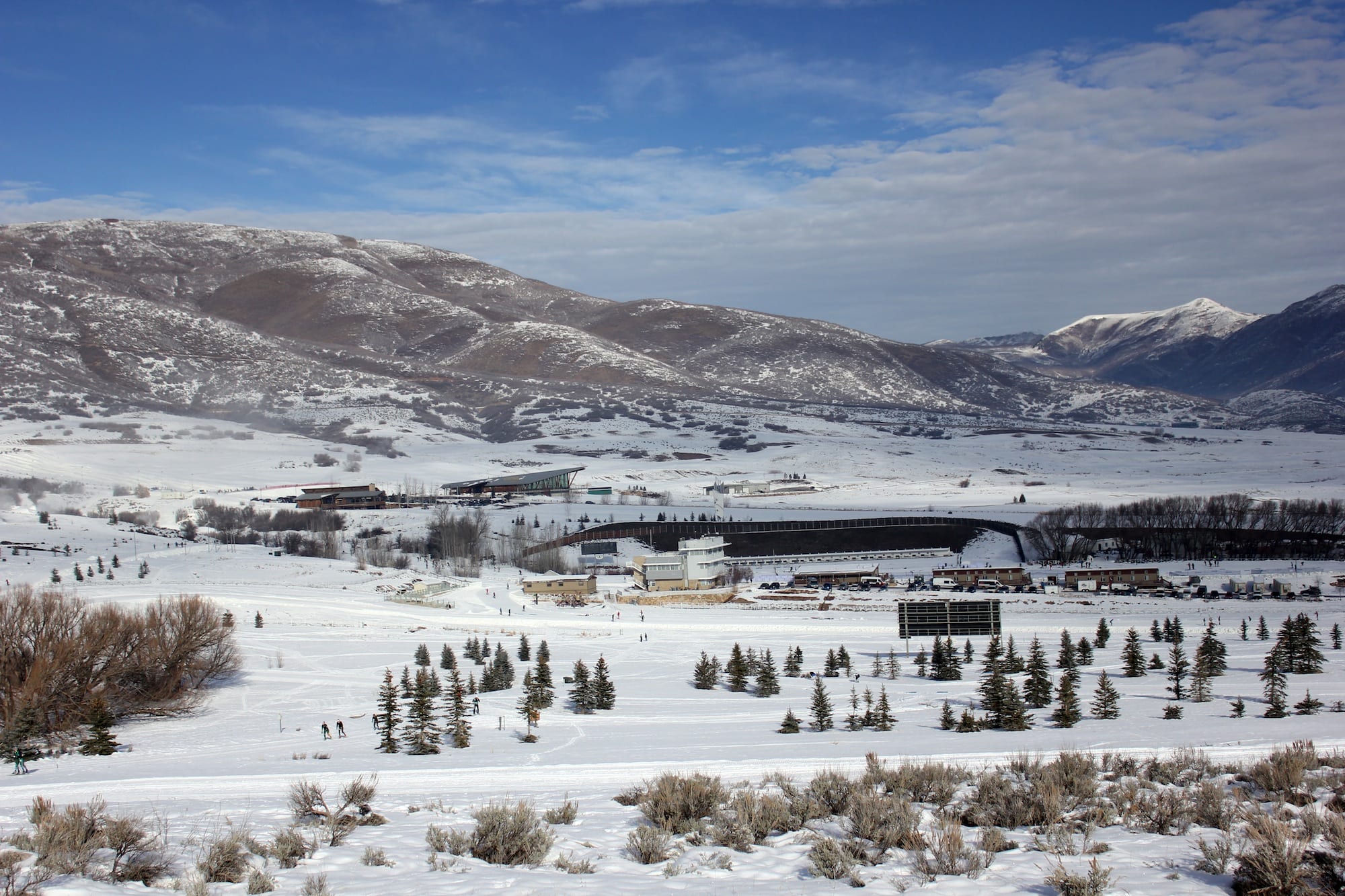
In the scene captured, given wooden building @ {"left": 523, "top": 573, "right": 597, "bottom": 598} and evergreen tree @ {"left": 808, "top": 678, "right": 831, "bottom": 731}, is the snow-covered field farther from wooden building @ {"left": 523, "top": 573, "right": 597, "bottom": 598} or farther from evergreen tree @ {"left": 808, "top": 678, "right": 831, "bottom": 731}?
wooden building @ {"left": 523, "top": 573, "right": 597, "bottom": 598}

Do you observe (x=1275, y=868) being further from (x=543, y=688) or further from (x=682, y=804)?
(x=543, y=688)

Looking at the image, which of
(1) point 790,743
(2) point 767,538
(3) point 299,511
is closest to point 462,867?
(1) point 790,743

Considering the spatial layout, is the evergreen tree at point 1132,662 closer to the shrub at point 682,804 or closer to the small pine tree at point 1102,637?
the small pine tree at point 1102,637

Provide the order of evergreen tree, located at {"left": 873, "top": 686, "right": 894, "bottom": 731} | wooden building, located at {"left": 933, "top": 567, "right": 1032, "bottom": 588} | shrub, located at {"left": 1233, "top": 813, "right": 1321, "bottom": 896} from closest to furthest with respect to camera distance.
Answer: shrub, located at {"left": 1233, "top": 813, "right": 1321, "bottom": 896}, evergreen tree, located at {"left": 873, "top": 686, "right": 894, "bottom": 731}, wooden building, located at {"left": 933, "top": 567, "right": 1032, "bottom": 588}

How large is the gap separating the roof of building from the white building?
46.0 meters

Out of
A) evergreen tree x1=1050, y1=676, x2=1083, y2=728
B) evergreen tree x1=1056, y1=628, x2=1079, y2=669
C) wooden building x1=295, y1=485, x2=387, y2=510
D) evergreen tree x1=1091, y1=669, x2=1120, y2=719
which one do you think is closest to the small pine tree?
evergreen tree x1=1056, y1=628, x2=1079, y2=669

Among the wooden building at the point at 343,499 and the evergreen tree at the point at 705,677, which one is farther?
the wooden building at the point at 343,499

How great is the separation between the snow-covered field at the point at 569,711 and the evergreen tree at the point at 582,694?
57cm

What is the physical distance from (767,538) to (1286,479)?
65365 mm

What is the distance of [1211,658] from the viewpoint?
84.8 feet

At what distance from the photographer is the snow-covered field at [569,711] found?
8977mm

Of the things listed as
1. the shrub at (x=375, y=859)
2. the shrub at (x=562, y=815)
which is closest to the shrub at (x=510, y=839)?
the shrub at (x=375, y=859)

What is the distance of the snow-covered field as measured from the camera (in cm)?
898

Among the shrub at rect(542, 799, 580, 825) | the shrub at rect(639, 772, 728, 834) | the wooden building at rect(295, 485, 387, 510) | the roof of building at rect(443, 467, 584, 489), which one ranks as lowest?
the shrub at rect(542, 799, 580, 825)
